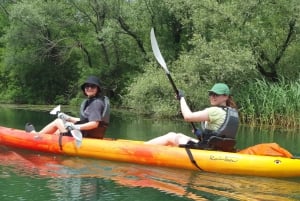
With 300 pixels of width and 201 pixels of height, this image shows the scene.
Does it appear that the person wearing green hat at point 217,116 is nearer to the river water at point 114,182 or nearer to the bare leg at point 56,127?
the river water at point 114,182

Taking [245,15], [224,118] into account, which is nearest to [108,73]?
[245,15]

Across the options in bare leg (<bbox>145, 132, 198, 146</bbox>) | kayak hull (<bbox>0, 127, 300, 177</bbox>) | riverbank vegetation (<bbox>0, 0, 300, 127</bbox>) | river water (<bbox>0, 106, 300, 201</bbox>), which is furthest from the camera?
riverbank vegetation (<bbox>0, 0, 300, 127</bbox>)

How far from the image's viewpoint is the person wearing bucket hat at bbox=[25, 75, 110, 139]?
288 inches

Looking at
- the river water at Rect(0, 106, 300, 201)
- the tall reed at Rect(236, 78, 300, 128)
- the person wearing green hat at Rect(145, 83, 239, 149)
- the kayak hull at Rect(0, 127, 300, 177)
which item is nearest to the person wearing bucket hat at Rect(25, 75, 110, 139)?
the kayak hull at Rect(0, 127, 300, 177)

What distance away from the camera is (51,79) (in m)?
26.9

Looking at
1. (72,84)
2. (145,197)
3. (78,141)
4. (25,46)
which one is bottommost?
(145,197)

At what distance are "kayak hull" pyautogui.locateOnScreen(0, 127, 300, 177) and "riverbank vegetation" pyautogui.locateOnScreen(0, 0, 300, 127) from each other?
24.9ft

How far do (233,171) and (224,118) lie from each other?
2.22 feet

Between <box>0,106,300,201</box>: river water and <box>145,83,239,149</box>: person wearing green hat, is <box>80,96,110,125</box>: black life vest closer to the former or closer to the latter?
<box>0,106,300,201</box>: river water

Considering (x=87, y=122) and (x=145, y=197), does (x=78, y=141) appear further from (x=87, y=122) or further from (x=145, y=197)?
(x=145, y=197)

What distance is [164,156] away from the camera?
22.0 feet

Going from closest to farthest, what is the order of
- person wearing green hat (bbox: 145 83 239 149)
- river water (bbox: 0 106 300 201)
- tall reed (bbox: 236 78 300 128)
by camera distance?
river water (bbox: 0 106 300 201), person wearing green hat (bbox: 145 83 239 149), tall reed (bbox: 236 78 300 128)

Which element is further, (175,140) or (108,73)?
(108,73)

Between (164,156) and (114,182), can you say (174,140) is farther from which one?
(114,182)
